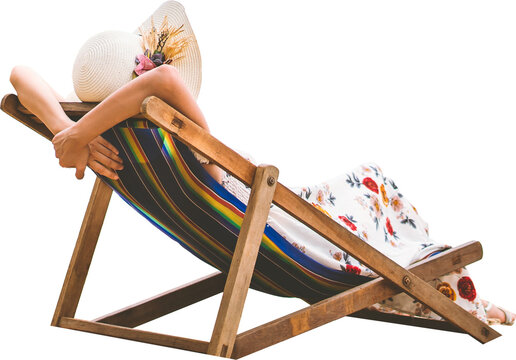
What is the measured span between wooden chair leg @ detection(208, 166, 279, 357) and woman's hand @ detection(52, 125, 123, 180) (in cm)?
65

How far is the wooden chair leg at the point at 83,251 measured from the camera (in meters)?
4.31

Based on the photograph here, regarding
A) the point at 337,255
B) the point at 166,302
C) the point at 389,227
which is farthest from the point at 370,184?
the point at 166,302

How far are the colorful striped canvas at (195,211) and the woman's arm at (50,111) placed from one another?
51 mm

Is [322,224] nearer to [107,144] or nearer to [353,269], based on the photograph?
[353,269]

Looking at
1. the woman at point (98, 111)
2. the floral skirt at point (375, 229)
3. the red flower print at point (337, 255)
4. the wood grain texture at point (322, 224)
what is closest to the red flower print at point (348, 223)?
the floral skirt at point (375, 229)

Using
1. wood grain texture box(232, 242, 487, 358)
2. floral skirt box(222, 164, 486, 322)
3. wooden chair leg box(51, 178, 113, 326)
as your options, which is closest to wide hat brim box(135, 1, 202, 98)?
floral skirt box(222, 164, 486, 322)

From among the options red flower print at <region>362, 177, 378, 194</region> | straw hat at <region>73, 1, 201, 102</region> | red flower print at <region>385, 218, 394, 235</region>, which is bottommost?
straw hat at <region>73, 1, 201, 102</region>

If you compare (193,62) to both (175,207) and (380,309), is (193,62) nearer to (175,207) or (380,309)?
(175,207)

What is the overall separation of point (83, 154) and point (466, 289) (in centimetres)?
200

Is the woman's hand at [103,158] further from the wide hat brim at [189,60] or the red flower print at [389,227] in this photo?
the red flower print at [389,227]

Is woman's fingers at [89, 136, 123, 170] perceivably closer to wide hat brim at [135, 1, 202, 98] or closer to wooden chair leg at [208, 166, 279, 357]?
wide hat brim at [135, 1, 202, 98]

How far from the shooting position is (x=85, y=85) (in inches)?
141

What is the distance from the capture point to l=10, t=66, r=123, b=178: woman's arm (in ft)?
11.8

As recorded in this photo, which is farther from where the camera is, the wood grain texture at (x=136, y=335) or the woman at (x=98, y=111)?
the wood grain texture at (x=136, y=335)
